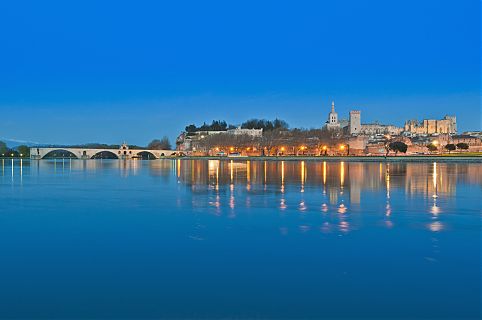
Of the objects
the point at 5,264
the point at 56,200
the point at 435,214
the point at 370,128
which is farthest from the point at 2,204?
the point at 370,128

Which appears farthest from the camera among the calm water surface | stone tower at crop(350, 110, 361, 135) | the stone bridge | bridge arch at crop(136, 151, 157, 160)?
stone tower at crop(350, 110, 361, 135)

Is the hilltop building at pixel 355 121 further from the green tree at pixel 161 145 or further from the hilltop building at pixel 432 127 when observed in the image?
the green tree at pixel 161 145

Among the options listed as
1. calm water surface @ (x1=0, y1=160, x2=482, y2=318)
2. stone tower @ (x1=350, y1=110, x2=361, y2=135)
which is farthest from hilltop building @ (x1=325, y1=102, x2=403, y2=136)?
calm water surface @ (x1=0, y1=160, x2=482, y2=318)

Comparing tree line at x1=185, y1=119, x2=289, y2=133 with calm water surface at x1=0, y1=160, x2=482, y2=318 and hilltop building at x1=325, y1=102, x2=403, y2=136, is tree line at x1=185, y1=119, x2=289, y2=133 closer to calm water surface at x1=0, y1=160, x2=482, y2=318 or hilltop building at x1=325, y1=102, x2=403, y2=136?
hilltop building at x1=325, y1=102, x2=403, y2=136

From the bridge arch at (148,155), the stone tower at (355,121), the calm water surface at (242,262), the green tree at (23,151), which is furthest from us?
the stone tower at (355,121)

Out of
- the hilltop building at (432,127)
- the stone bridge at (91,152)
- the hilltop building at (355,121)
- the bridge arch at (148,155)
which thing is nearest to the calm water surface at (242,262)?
the stone bridge at (91,152)

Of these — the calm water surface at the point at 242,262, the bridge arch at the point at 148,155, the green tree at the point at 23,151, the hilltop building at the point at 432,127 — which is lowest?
the calm water surface at the point at 242,262

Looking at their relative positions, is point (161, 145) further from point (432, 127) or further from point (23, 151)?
point (432, 127)

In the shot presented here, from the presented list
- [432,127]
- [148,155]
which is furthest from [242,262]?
[432,127]

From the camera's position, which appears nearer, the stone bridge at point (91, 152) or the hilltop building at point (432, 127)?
the stone bridge at point (91, 152)

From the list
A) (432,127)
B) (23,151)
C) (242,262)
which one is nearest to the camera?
(242,262)

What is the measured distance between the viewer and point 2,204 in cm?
1562

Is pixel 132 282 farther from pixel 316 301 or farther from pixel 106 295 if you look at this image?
pixel 316 301

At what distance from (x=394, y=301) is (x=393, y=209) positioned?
830 cm
